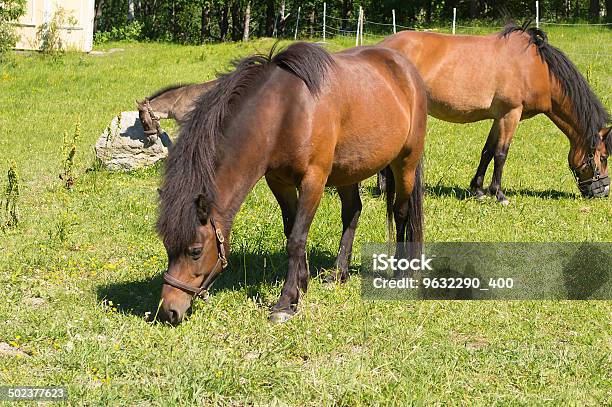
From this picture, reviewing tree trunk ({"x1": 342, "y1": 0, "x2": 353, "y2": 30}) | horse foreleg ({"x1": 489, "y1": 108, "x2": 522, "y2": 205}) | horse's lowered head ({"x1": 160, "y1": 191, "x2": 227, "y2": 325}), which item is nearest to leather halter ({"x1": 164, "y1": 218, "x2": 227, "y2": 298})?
horse's lowered head ({"x1": 160, "y1": 191, "x2": 227, "y2": 325})

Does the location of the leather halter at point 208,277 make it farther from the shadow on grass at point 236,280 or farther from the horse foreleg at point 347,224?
the horse foreleg at point 347,224

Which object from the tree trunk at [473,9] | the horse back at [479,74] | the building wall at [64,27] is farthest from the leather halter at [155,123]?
the tree trunk at [473,9]

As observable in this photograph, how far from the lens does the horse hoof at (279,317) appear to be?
5.30 metres

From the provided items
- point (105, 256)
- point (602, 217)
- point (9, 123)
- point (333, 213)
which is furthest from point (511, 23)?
point (9, 123)

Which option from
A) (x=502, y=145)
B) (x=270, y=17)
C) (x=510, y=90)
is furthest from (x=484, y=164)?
(x=270, y=17)

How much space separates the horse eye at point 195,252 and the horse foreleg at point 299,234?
0.77 metres

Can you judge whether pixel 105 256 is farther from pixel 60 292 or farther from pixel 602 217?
pixel 602 217

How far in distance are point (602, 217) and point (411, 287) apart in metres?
3.38

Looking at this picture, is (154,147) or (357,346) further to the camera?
(154,147)

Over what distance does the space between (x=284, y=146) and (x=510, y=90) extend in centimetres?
517

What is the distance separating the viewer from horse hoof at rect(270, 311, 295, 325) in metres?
5.30

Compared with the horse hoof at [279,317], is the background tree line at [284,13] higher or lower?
higher

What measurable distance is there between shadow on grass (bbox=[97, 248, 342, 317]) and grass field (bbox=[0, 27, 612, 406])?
20 millimetres

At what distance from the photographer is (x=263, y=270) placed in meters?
6.40
